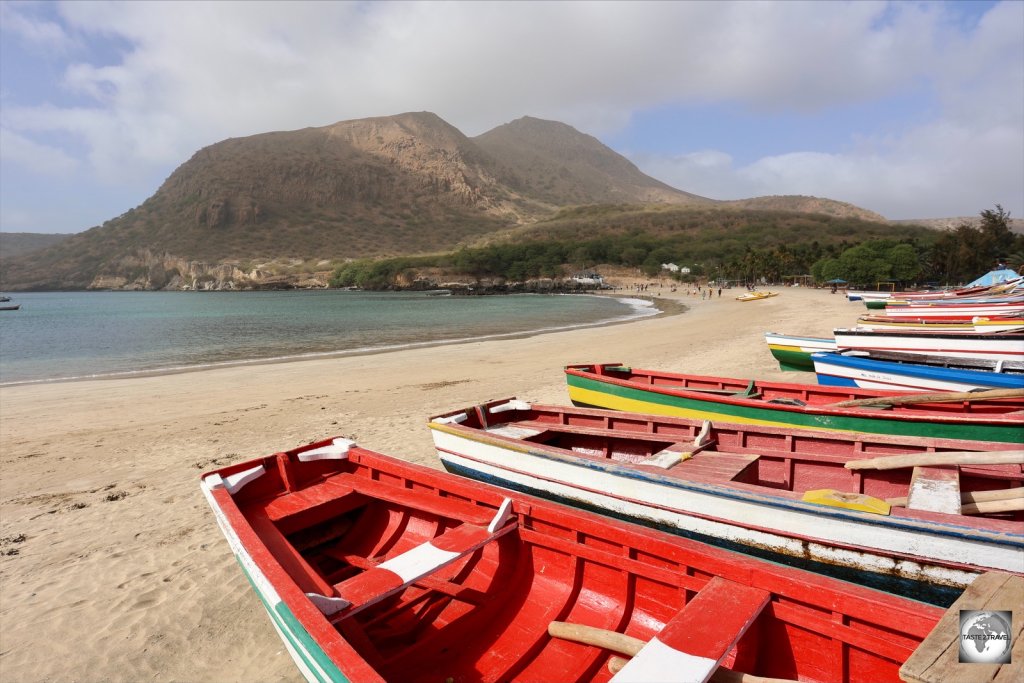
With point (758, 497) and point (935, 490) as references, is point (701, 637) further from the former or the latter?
point (935, 490)

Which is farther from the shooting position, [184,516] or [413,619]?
[184,516]

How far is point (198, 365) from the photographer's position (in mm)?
23922

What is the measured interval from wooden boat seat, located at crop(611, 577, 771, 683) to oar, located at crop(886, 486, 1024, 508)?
6.64ft

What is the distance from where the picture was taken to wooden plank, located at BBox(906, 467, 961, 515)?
4.23 meters

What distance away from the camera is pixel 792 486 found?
5.83 m

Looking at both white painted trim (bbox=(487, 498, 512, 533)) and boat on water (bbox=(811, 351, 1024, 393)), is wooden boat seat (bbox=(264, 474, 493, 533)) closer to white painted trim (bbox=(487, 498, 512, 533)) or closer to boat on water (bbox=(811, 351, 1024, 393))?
white painted trim (bbox=(487, 498, 512, 533))

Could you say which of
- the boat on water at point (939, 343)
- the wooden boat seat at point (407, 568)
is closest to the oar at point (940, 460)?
the wooden boat seat at point (407, 568)

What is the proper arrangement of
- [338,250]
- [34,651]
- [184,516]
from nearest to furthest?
[34,651]
[184,516]
[338,250]

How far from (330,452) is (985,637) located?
5.71 m

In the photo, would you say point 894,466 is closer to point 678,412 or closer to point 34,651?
point 678,412

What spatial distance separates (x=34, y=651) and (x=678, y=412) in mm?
8116

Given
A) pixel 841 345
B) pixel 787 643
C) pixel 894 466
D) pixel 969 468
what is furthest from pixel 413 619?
pixel 841 345

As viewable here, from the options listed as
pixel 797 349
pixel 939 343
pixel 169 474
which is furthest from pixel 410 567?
pixel 797 349

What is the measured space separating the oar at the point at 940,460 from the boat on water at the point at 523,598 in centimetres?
236
